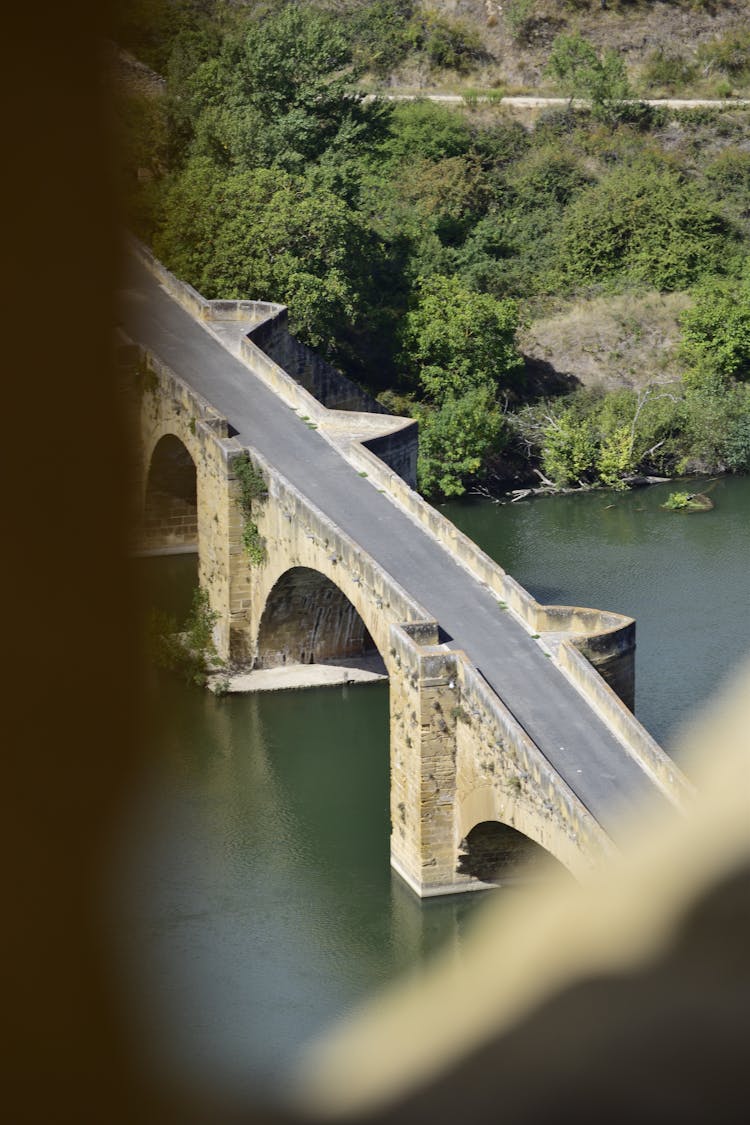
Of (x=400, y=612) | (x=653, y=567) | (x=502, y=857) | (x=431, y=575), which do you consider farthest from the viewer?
(x=653, y=567)

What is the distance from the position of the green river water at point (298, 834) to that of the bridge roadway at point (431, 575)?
2.15 metres

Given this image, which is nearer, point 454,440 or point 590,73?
point 454,440

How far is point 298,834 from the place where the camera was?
20.0 metres

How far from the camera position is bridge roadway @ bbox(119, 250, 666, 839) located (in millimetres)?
16250

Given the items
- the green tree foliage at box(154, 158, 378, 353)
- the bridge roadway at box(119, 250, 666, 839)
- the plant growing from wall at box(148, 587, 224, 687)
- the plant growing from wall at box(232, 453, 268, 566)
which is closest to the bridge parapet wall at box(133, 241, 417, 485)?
the bridge roadway at box(119, 250, 666, 839)

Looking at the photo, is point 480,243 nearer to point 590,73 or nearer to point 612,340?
point 612,340

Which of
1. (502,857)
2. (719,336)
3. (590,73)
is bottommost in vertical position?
(502,857)

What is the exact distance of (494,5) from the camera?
5088cm

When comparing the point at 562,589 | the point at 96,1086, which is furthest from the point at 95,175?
the point at 562,589

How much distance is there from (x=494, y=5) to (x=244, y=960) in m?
40.0

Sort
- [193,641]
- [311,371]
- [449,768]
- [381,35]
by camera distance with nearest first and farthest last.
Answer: [449,768], [193,641], [311,371], [381,35]

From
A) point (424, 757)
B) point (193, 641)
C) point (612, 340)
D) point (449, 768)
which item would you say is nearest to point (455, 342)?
point (612, 340)

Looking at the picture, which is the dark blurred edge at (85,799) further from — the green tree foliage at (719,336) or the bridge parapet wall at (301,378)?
the green tree foliage at (719,336)

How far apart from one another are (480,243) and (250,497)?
1842 centimetres
